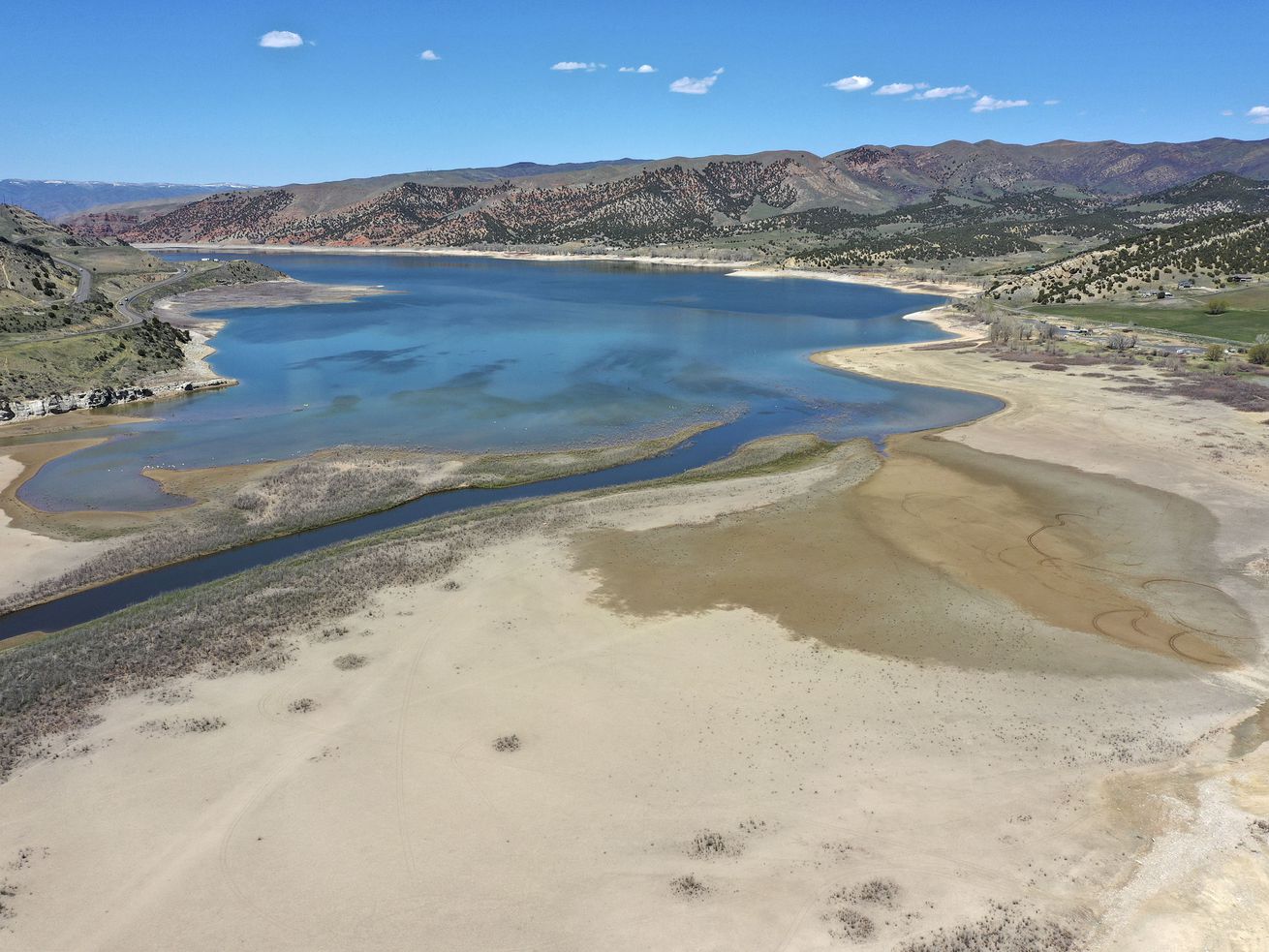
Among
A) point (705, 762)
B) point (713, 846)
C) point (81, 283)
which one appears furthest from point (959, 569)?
point (81, 283)

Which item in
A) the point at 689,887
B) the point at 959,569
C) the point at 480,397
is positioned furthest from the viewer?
the point at 480,397

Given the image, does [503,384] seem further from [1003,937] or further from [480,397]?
[1003,937]

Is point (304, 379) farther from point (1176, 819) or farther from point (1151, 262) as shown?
point (1151, 262)

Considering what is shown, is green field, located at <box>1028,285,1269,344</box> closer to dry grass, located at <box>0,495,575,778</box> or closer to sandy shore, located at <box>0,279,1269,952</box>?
sandy shore, located at <box>0,279,1269,952</box>

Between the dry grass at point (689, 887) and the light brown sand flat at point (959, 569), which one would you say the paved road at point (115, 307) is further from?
the dry grass at point (689, 887)

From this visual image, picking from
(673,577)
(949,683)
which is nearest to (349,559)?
(673,577)

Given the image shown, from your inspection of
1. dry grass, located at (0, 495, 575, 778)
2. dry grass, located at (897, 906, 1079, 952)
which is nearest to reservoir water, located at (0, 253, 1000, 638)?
dry grass, located at (0, 495, 575, 778)

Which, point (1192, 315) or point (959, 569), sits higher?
point (1192, 315)
